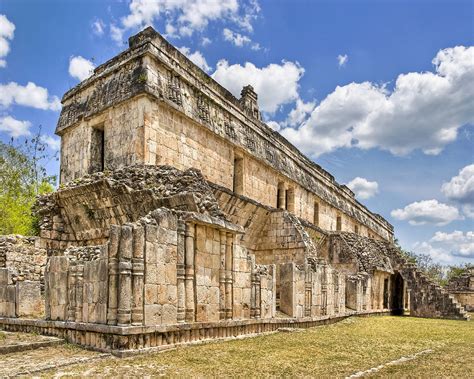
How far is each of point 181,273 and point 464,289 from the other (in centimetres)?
2376

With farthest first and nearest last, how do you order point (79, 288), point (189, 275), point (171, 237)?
1. point (189, 275)
2. point (171, 237)
3. point (79, 288)

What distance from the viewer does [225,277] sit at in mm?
8828

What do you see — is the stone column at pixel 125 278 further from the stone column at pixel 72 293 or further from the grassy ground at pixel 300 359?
the stone column at pixel 72 293

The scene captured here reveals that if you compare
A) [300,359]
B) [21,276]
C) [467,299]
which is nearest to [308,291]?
[300,359]

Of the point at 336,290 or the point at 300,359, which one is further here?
the point at 336,290

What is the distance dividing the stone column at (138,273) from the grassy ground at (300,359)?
0.63 m

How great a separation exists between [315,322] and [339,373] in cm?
663

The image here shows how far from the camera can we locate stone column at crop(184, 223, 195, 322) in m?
7.79

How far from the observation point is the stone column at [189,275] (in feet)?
25.6

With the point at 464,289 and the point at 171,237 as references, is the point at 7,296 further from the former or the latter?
the point at 464,289

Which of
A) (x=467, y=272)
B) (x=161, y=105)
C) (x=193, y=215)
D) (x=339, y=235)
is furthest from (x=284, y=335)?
(x=467, y=272)

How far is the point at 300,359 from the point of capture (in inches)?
270

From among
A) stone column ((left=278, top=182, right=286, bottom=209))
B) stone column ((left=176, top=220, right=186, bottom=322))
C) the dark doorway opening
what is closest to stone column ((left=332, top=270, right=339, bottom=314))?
stone column ((left=278, top=182, right=286, bottom=209))

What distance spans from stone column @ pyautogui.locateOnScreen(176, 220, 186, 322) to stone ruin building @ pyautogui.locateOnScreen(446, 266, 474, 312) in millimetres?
23138
